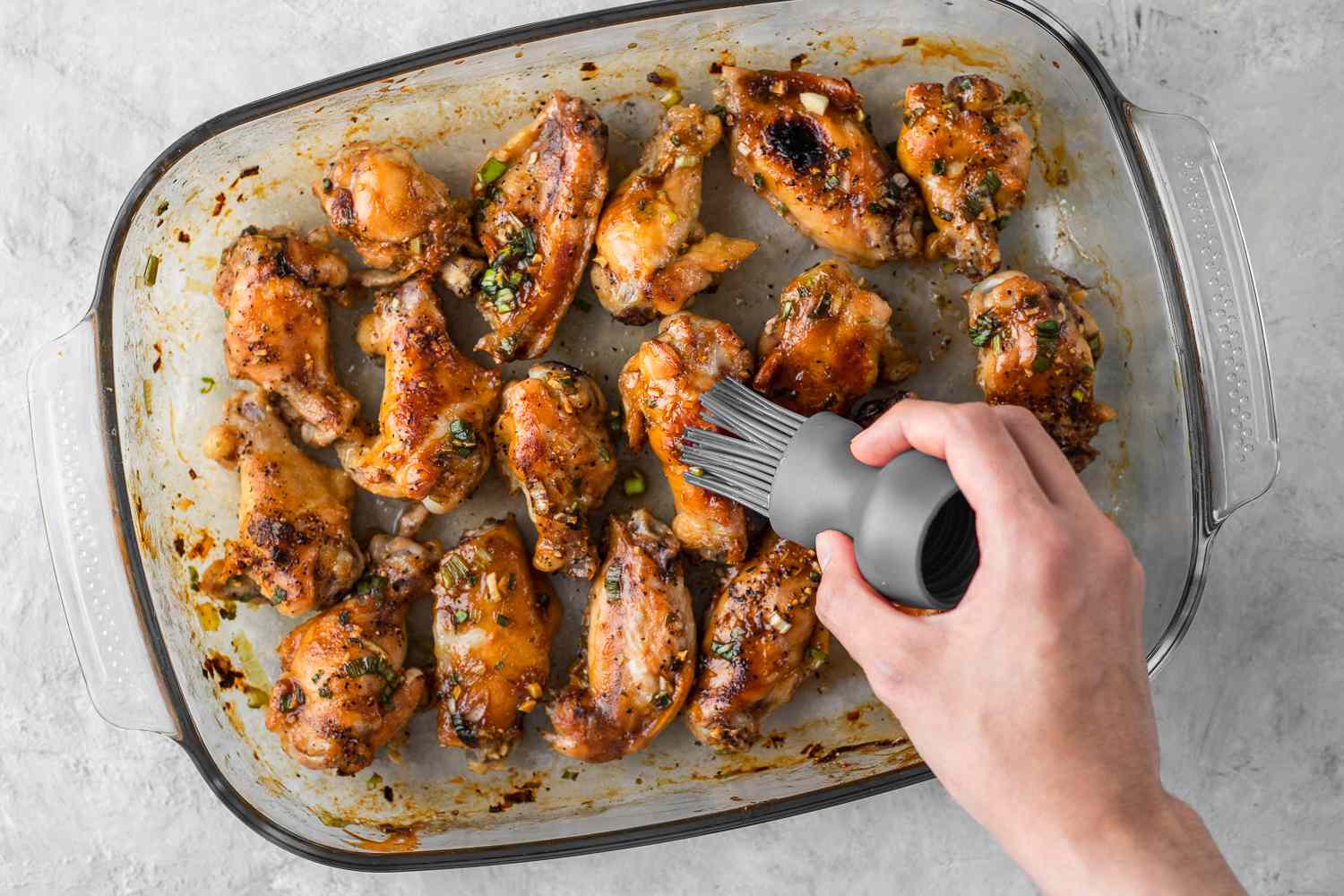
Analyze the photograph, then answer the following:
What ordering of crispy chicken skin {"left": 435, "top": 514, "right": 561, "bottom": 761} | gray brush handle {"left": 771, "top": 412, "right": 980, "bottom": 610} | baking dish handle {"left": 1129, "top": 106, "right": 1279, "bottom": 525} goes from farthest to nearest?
crispy chicken skin {"left": 435, "top": 514, "right": 561, "bottom": 761}, baking dish handle {"left": 1129, "top": 106, "right": 1279, "bottom": 525}, gray brush handle {"left": 771, "top": 412, "right": 980, "bottom": 610}

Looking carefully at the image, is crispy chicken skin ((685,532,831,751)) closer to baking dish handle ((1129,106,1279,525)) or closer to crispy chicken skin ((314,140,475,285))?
baking dish handle ((1129,106,1279,525))

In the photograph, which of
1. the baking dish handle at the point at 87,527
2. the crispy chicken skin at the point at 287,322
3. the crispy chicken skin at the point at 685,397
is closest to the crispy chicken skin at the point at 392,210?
the crispy chicken skin at the point at 287,322

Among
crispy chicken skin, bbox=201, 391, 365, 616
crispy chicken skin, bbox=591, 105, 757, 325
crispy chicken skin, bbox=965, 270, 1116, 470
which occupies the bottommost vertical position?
crispy chicken skin, bbox=201, 391, 365, 616

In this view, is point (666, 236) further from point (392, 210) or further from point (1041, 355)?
point (1041, 355)

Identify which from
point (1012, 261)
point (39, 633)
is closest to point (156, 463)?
point (39, 633)

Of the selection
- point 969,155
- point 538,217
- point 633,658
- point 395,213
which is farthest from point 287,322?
point 969,155

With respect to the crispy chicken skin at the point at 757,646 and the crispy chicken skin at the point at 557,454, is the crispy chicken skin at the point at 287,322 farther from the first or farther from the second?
the crispy chicken skin at the point at 757,646

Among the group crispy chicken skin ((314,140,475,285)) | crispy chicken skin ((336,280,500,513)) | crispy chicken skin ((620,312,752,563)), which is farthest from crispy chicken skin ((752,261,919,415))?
crispy chicken skin ((314,140,475,285))
